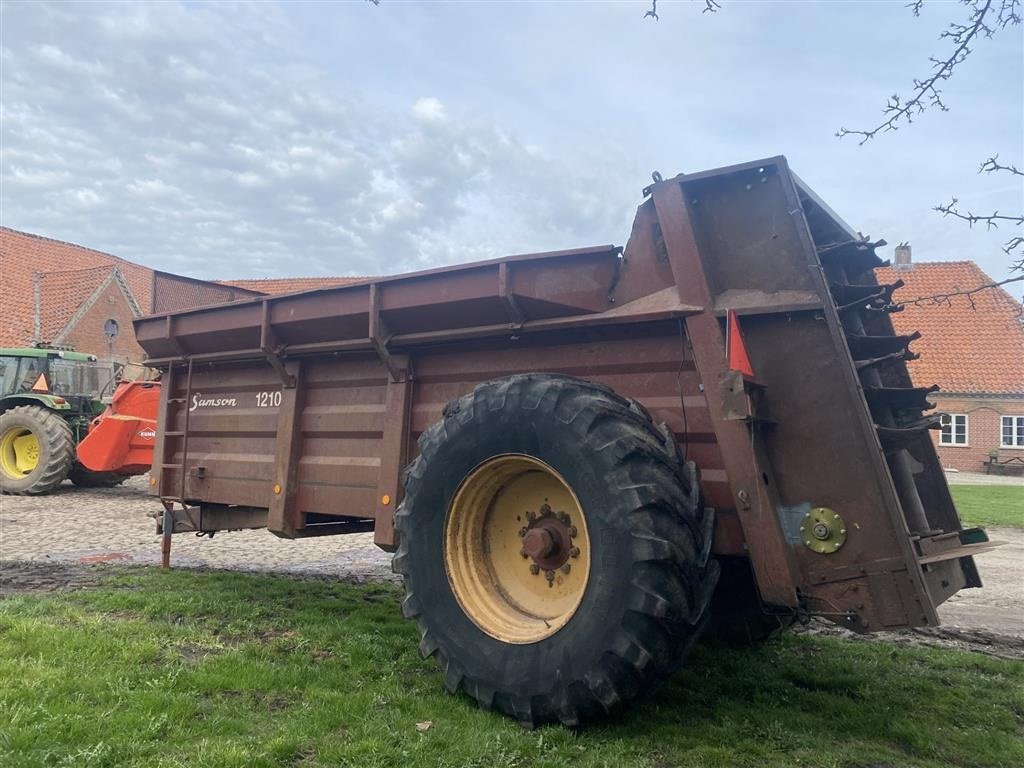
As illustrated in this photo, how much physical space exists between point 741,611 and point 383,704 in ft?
5.78

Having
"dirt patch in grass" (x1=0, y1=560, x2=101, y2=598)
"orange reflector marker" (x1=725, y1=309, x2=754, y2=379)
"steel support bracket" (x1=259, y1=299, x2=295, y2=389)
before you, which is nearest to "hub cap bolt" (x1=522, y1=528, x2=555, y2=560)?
"orange reflector marker" (x1=725, y1=309, x2=754, y2=379)

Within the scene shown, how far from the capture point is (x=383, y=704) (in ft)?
11.4

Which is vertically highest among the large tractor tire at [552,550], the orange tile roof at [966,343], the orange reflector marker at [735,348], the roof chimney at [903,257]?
the roof chimney at [903,257]

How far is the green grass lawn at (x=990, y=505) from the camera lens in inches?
465

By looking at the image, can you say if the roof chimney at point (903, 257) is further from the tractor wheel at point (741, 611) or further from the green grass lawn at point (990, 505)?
the tractor wheel at point (741, 611)

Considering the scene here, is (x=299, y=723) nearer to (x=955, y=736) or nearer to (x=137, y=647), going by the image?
(x=137, y=647)

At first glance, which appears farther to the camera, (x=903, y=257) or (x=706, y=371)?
(x=903, y=257)

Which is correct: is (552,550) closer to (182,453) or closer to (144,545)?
(182,453)

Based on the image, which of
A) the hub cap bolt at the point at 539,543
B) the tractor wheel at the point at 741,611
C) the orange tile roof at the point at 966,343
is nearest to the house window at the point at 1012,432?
the orange tile roof at the point at 966,343

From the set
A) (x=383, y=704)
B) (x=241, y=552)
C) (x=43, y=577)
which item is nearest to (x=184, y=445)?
(x=43, y=577)

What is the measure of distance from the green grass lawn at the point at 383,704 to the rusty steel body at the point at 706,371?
648mm

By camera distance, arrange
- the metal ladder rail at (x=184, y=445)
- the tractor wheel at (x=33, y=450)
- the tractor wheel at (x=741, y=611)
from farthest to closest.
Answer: the tractor wheel at (x=33, y=450), the metal ladder rail at (x=184, y=445), the tractor wheel at (x=741, y=611)

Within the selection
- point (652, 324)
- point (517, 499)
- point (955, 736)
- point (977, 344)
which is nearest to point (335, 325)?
point (517, 499)

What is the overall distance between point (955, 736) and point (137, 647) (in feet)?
13.2
